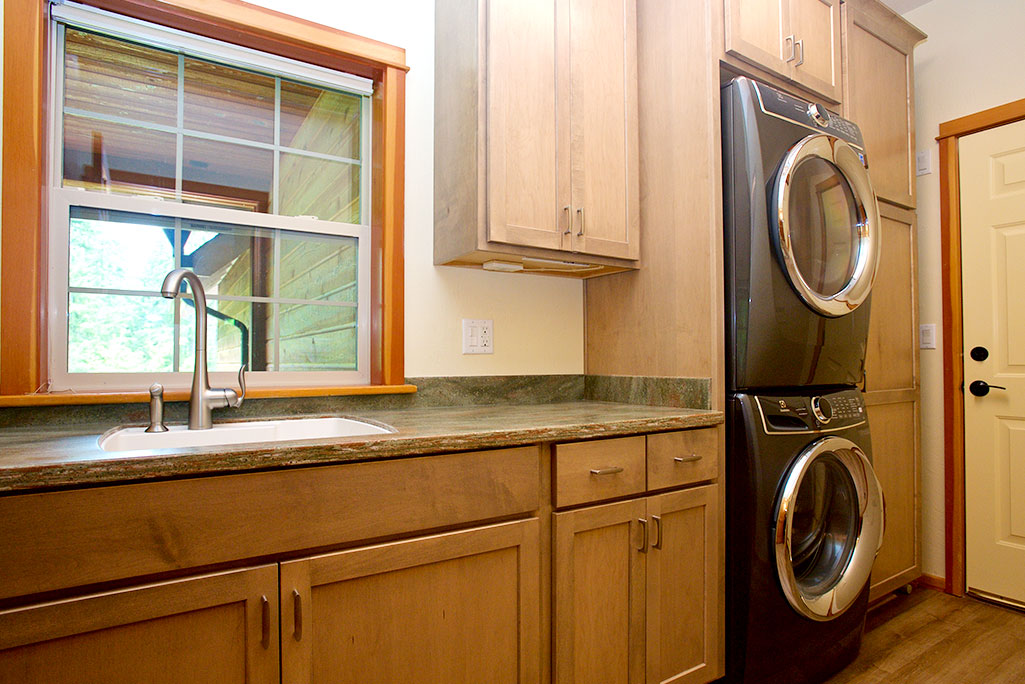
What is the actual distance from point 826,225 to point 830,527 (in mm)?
1003

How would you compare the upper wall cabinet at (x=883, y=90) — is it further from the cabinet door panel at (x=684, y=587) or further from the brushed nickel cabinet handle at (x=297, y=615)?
the brushed nickel cabinet handle at (x=297, y=615)

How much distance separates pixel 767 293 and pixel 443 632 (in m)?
1.28

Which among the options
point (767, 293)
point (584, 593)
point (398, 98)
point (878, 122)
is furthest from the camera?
point (878, 122)

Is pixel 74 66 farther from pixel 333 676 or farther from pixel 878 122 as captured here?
pixel 878 122

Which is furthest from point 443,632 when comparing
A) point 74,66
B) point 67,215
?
point 74,66

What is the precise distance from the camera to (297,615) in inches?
39.8

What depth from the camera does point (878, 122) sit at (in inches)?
93.3

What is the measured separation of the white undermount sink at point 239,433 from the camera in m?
1.30

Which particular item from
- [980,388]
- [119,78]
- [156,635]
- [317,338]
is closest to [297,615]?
[156,635]

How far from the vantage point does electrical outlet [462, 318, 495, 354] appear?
1.95 m

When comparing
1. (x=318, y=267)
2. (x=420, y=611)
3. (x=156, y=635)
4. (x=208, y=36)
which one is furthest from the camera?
(x=318, y=267)

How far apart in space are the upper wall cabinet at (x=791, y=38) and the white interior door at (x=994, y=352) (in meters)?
0.89

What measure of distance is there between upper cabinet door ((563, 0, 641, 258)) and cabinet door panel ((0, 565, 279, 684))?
1281 millimetres

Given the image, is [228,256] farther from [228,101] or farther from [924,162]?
[924,162]
